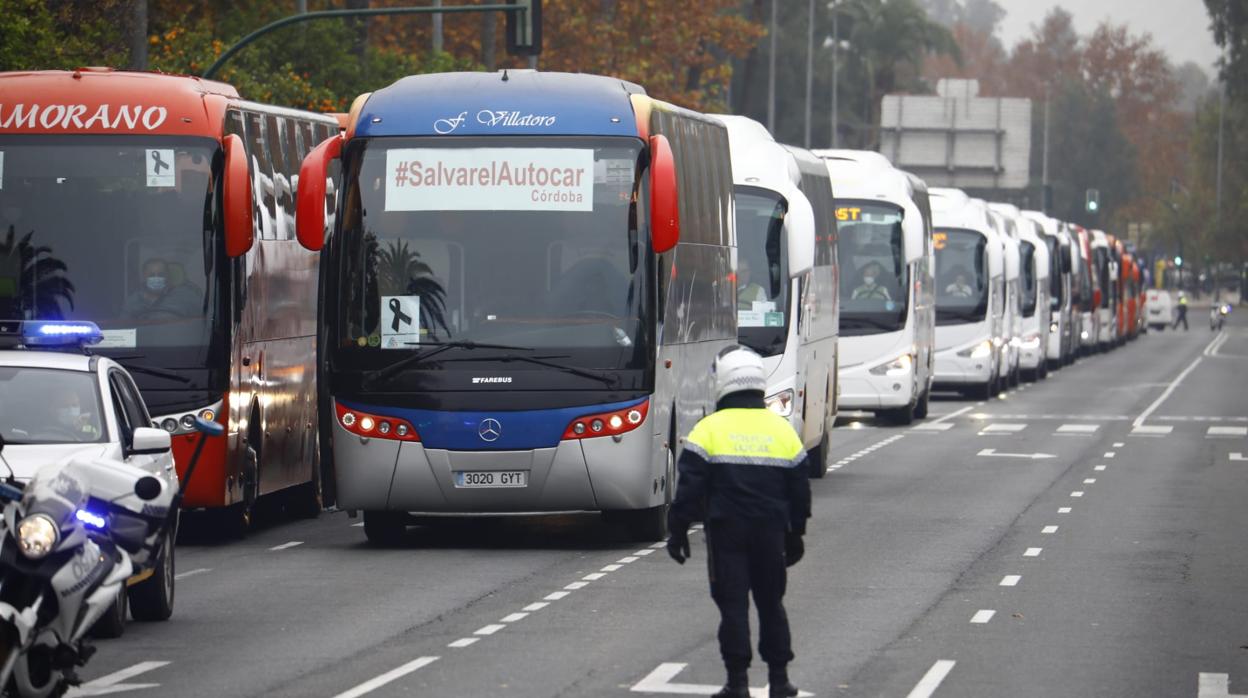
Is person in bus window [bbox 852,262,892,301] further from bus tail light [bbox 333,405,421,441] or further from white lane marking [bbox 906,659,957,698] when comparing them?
white lane marking [bbox 906,659,957,698]

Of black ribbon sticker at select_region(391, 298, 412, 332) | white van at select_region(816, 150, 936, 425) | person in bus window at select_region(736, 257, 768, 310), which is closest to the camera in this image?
black ribbon sticker at select_region(391, 298, 412, 332)

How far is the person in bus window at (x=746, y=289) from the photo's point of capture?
2448 centimetres

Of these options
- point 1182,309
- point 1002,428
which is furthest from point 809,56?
point 1002,428

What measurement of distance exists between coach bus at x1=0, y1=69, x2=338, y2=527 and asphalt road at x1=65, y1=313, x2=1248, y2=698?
118cm

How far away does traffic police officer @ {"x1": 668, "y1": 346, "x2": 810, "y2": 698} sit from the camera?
34.5ft

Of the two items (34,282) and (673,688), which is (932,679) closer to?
Answer: (673,688)

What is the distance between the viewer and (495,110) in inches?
722

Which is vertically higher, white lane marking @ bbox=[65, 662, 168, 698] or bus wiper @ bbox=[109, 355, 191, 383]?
bus wiper @ bbox=[109, 355, 191, 383]

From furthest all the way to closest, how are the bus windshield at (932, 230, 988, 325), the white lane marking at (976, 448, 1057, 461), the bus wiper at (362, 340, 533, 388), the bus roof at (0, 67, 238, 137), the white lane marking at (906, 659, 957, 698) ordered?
1. the bus windshield at (932, 230, 988, 325)
2. the white lane marking at (976, 448, 1057, 461)
3. the bus roof at (0, 67, 238, 137)
4. the bus wiper at (362, 340, 533, 388)
5. the white lane marking at (906, 659, 957, 698)

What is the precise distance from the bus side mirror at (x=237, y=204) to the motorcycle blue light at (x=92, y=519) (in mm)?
7738

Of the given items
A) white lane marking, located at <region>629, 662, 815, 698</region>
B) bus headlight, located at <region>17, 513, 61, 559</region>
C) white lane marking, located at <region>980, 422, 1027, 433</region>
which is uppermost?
bus headlight, located at <region>17, 513, 61, 559</region>

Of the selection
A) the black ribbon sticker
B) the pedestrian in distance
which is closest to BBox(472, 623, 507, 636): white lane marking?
the black ribbon sticker

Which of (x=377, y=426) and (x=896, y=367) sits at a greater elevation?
(x=377, y=426)

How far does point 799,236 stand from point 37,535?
14730 mm
